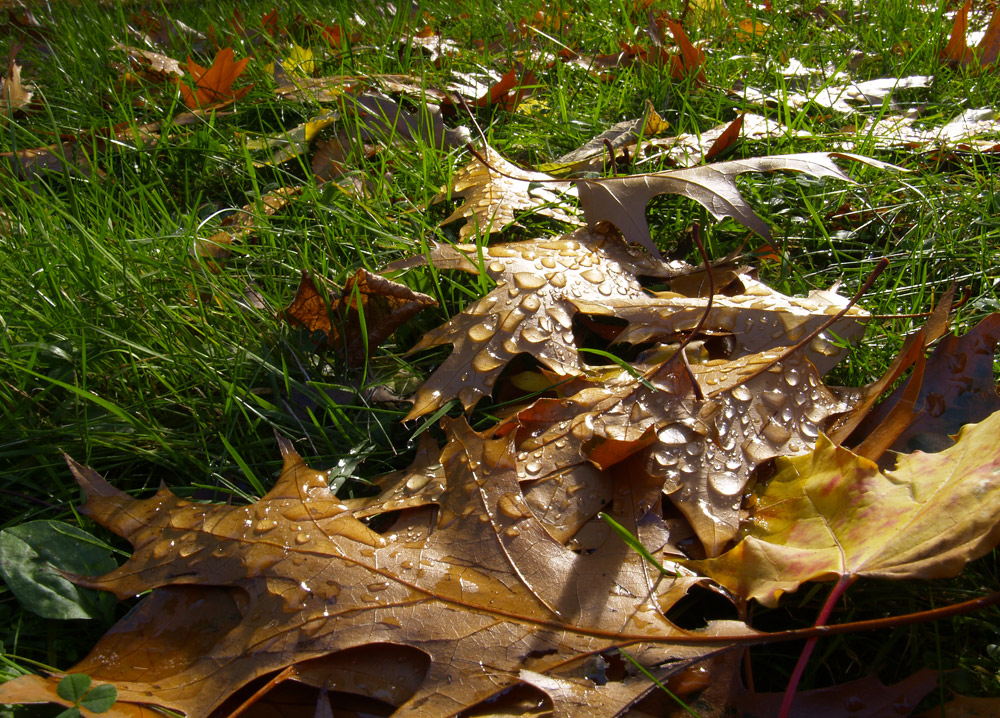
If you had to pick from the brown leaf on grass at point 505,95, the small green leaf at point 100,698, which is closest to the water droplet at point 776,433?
the small green leaf at point 100,698

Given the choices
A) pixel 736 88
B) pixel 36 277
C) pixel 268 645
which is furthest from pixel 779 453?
pixel 736 88

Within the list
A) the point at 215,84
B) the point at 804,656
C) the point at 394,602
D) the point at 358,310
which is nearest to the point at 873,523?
the point at 804,656

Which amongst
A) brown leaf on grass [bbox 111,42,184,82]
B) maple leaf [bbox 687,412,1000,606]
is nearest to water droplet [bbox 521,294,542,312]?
maple leaf [bbox 687,412,1000,606]

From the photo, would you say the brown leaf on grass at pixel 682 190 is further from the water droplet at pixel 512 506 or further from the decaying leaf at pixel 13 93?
the decaying leaf at pixel 13 93

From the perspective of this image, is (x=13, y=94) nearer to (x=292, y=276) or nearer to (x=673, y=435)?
(x=292, y=276)

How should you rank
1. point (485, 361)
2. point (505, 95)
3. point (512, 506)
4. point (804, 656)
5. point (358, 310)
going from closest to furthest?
point (804, 656) < point (512, 506) < point (485, 361) < point (358, 310) < point (505, 95)

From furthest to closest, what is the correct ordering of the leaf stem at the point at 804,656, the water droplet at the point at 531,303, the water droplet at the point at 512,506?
the water droplet at the point at 531,303 < the water droplet at the point at 512,506 < the leaf stem at the point at 804,656
